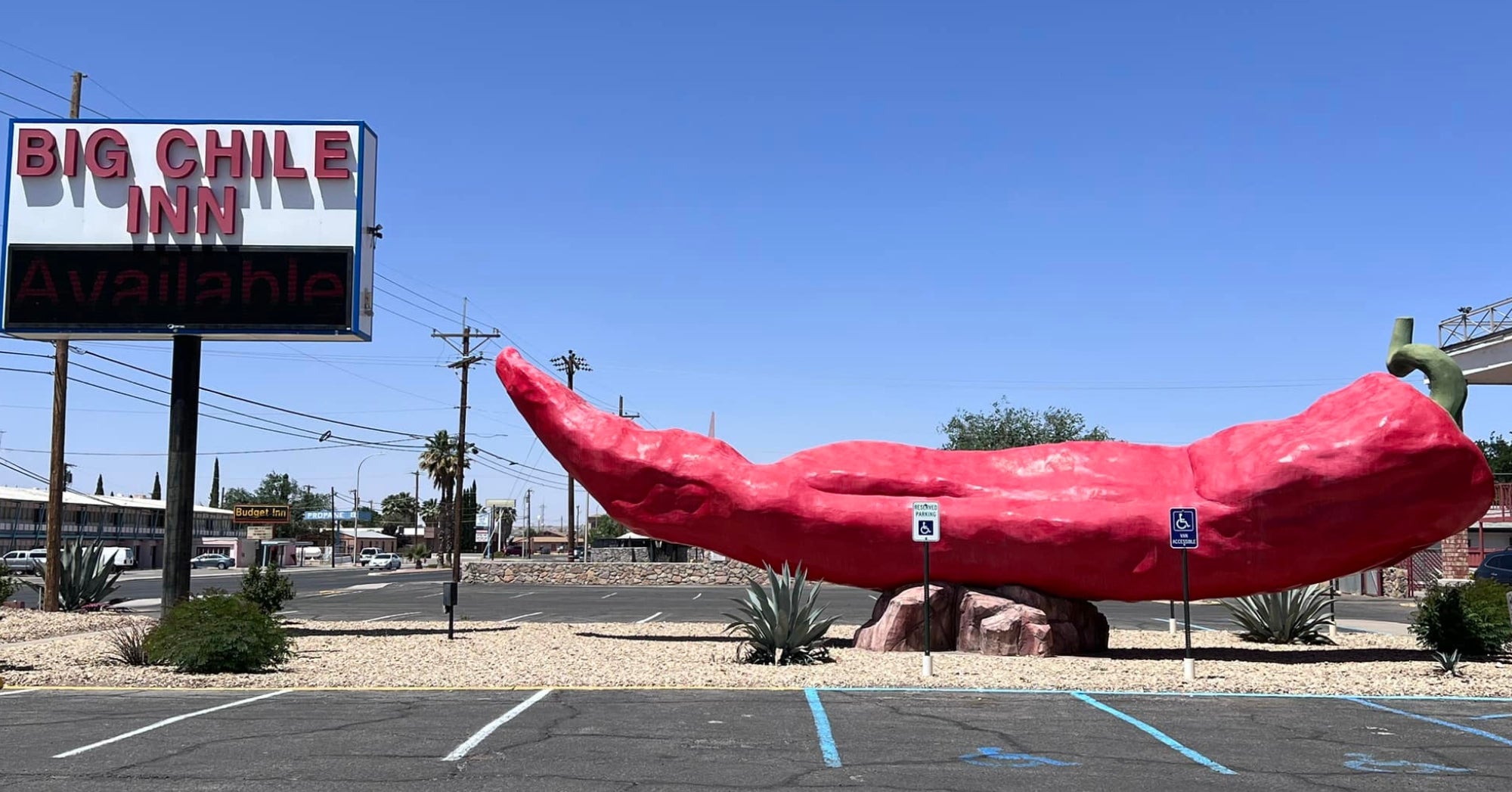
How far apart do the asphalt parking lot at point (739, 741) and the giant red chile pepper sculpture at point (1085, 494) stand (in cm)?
355

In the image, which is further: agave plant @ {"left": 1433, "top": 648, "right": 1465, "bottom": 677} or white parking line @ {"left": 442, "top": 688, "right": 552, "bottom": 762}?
agave plant @ {"left": 1433, "top": 648, "right": 1465, "bottom": 677}

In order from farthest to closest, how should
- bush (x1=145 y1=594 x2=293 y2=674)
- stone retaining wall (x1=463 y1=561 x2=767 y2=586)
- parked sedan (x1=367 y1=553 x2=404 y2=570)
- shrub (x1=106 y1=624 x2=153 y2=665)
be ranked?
1. parked sedan (x1=367 y1=553 x2=404 y2=570)
2. stone retaining wall (x1=463 y1=561 x2=767 y2=586)
3. shrub (x1=106 y1=624 x2=153 y2=665)
4. bush (x1=145 y1=594 x2=293 y2=674)

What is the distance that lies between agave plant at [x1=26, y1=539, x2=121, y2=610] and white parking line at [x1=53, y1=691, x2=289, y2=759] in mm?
15050

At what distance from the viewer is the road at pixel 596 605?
26.5 meters

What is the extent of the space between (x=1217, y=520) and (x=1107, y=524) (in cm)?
139

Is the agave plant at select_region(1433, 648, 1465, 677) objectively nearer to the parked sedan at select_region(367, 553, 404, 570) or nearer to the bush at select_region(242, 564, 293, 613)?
the bush at select_region(242, 564, 293, 613)

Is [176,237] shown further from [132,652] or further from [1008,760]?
[1008,760]

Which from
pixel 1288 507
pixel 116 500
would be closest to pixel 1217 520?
pixel 1288 507

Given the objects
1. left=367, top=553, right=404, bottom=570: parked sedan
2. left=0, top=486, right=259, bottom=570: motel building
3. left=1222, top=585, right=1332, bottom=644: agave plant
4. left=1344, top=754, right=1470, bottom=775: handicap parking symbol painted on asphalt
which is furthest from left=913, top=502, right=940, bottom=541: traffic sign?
left=367, top=553, right=404, bottom=570: parked sedan

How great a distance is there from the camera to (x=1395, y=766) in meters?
8.44

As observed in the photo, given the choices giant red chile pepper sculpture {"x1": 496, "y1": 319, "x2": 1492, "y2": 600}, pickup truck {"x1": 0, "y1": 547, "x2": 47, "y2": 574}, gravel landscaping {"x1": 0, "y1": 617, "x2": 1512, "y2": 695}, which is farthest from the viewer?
pickup truck {"x1": 0, "y1": 547, "x2": 47, "y2": 574}

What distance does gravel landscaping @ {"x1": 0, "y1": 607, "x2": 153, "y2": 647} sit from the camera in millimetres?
19844

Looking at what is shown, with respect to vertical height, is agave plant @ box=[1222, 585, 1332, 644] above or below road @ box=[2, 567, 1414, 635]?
above

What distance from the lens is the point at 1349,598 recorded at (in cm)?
4047
